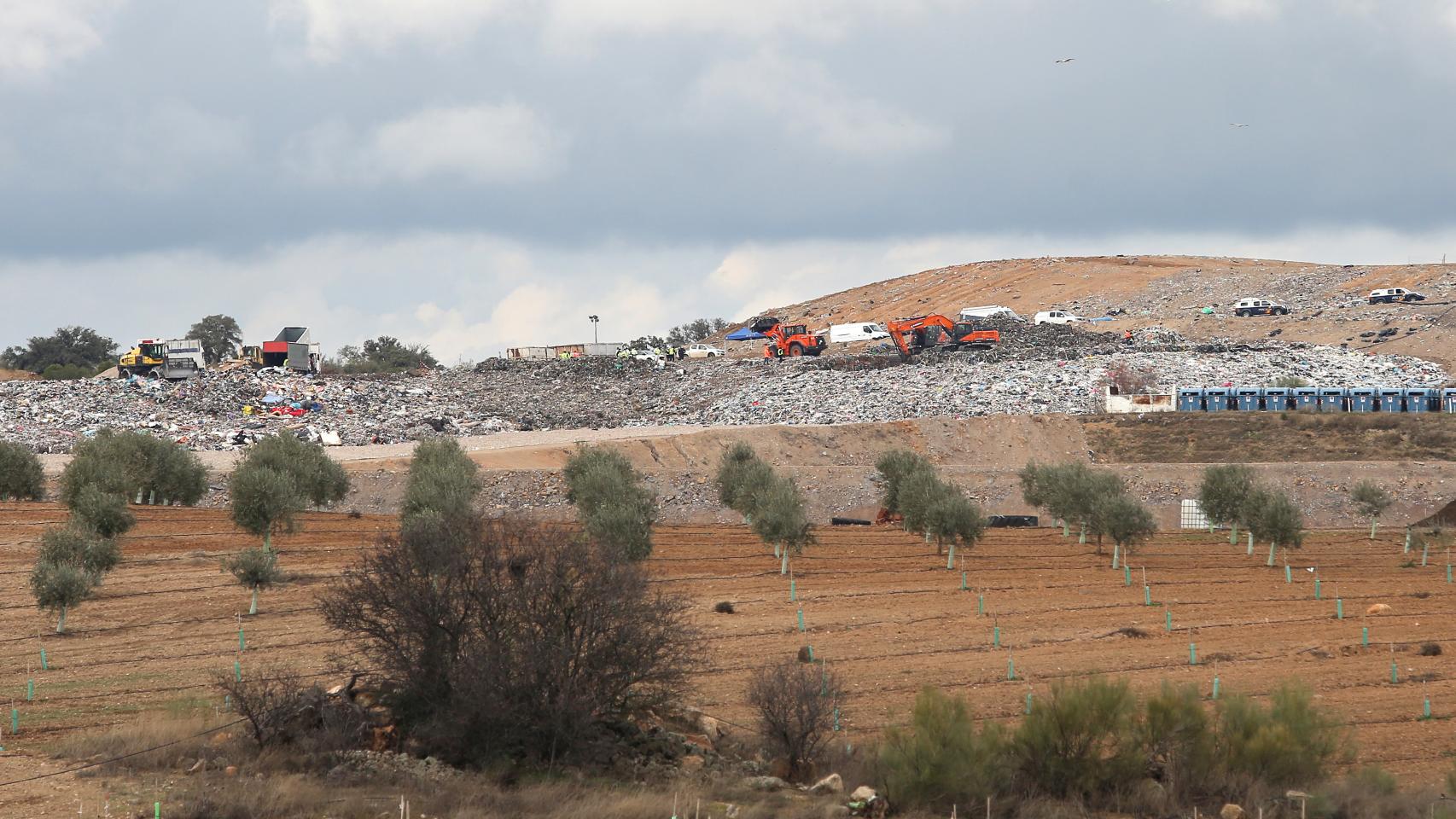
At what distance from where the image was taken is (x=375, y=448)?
62375 mm

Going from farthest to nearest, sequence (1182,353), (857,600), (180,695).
Result: 1. (1182,353)
2. (857,600)
3. (180,695)

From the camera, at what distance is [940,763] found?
19.4m

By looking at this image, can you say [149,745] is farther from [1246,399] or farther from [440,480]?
[1246,399]

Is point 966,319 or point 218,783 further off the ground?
point 966,319

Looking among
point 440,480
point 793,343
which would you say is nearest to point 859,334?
point 793,343

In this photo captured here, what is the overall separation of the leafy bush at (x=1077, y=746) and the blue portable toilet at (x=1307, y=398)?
50.7m

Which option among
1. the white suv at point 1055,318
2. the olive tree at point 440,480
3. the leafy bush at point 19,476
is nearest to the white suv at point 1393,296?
the white suv at point 1055,318

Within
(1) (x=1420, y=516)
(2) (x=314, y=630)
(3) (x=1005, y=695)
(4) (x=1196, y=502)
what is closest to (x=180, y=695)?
(2) (x=314, y=630)

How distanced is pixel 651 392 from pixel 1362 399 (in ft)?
121

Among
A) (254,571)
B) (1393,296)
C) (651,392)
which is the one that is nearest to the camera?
(254,571)

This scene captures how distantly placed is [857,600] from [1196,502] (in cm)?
1921

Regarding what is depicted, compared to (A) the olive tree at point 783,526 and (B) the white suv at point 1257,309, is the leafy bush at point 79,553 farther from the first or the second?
(B) the white suv at point 1257,309

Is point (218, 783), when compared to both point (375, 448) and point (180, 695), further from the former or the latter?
point (375, 448)

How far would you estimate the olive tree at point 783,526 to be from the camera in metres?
39.5
